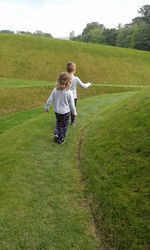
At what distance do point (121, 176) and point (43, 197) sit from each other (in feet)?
6.27

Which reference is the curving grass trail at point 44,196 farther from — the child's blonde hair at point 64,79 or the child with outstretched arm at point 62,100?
the child's blonde hair at point 64,79

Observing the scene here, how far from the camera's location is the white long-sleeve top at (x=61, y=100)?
12242 millimetres

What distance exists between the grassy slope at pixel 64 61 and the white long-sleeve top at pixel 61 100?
26.9 m

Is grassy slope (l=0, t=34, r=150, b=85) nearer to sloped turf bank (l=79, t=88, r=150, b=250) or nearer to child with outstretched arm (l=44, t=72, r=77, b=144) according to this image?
child with outstretched arm (l=44, t=72, r=77, b=144)

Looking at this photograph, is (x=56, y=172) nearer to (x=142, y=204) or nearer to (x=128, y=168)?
(x=128, y=168)

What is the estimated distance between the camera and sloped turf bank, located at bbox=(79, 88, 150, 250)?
758 centimetres

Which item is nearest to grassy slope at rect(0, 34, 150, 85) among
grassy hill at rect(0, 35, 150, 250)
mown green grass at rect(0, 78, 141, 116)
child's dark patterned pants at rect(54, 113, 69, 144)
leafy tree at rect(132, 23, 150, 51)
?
mown green grass at rect(0, 78, 141, 116)

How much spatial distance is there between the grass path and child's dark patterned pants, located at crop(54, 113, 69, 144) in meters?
0.29

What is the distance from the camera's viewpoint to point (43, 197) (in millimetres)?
9070

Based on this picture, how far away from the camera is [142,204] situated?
812 cm

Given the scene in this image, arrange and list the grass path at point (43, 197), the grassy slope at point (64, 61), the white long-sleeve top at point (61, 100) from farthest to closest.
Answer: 1. the grassy slope at point (64, 61)
2. the white long-sleeve top at point (61, 100)
3. the grass path at point (43, 197)

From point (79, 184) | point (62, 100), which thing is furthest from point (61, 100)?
point (79, 184)

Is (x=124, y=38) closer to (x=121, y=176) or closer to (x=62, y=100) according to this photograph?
(x=62, y=100)

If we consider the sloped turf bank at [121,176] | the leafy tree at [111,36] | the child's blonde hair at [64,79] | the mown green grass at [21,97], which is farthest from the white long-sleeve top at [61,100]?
the leafy tree at [111,36]
